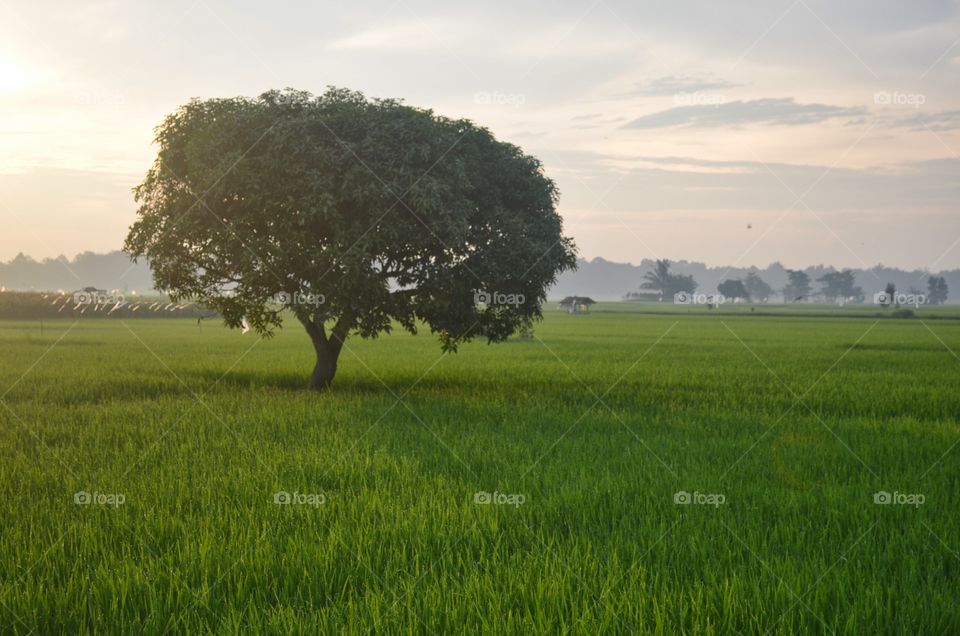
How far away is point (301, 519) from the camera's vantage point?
8.67m

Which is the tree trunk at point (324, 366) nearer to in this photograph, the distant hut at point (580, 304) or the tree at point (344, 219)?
the tree at point (344, 219)

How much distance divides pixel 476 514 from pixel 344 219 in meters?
12.4

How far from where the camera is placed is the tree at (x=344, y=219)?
18.9 metres

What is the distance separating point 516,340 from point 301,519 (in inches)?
1772

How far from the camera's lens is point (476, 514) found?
8.83 m

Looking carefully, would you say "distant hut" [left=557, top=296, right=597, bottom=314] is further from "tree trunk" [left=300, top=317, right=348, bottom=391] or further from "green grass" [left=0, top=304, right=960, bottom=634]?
"green grass" [left=0, top=304, right=960, bottom=634]

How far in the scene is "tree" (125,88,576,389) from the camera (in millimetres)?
18922

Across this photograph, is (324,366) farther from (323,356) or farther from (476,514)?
(476,514)

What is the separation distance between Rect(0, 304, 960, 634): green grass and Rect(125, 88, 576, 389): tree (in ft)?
8.37

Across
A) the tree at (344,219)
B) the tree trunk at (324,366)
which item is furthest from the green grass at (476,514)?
the tree at (344,219)

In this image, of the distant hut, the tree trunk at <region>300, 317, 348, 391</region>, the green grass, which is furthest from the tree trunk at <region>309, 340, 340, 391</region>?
the distant hut

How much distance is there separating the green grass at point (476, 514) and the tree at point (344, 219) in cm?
255

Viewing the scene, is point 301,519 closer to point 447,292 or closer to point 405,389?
point 447,292

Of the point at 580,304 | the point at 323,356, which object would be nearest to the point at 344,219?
the point at 323,356
